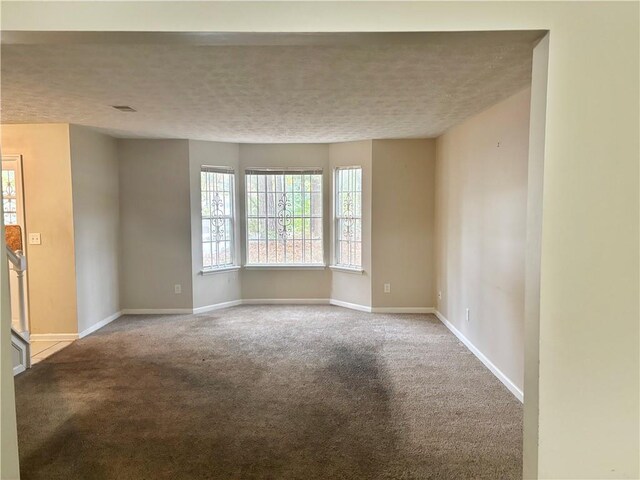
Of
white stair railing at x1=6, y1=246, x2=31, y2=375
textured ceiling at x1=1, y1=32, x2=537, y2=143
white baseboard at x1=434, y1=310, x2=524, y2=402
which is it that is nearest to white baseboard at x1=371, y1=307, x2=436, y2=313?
white baseboard at x1=434, y1=310, x2=524, y2=402

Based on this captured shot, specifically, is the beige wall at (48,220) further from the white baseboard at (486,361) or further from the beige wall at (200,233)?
the white baseboard at (486,361)

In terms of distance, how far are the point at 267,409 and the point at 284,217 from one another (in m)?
3.50

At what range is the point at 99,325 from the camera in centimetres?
489

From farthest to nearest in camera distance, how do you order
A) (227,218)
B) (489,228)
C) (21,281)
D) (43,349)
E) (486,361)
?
(227,218), (43,349), (21,281), (486,361), (489,228)

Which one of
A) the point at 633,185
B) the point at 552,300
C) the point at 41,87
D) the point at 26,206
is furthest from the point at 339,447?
the point at 26,206

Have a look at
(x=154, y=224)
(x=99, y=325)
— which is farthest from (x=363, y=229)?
(x=99, y=325)

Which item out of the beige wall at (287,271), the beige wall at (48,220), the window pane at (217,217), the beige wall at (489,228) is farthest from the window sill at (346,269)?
the beige wall at (48,220)

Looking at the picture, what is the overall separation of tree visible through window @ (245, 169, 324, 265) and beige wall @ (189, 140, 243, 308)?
234 mm

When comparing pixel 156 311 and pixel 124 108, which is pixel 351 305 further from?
pixel 124 108

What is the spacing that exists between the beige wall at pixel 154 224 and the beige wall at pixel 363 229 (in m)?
2.01

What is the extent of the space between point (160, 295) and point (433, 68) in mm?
4480

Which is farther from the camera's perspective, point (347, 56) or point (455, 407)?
point (455, 407)

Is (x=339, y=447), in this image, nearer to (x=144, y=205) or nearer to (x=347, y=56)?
(x=347, y=56)

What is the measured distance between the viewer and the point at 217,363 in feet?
12.4
